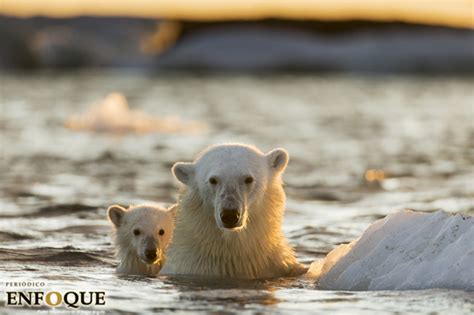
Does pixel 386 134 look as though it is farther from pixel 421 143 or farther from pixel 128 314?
pixel 128 314

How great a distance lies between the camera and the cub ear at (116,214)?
11.5 meters

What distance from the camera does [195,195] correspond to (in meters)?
9.95

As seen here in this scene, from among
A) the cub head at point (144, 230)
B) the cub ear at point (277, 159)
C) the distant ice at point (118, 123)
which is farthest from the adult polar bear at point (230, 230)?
the distant ice at point (118, 123)

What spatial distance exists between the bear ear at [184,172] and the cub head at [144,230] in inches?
37.7

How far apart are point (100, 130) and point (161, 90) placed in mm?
35119

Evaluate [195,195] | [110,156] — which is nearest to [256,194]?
[195,195]

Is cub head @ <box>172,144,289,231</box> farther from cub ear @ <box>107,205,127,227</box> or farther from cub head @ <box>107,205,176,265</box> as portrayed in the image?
cub ear @ <box>107,205,127,227</box>

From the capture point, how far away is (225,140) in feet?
94.9

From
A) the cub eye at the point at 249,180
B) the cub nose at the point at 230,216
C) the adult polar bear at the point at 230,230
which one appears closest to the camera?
the cub nose at the point at 230,216

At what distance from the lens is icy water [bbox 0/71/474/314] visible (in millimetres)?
9422

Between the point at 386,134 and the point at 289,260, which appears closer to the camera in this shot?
the point at 289,260

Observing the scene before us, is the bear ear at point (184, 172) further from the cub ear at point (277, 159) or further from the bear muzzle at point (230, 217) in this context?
the bear muzzle at point (230, 217)

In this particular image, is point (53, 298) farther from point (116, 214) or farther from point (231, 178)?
point (116, 214)

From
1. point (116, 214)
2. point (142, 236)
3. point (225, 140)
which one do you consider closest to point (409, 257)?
point (142, 236)
